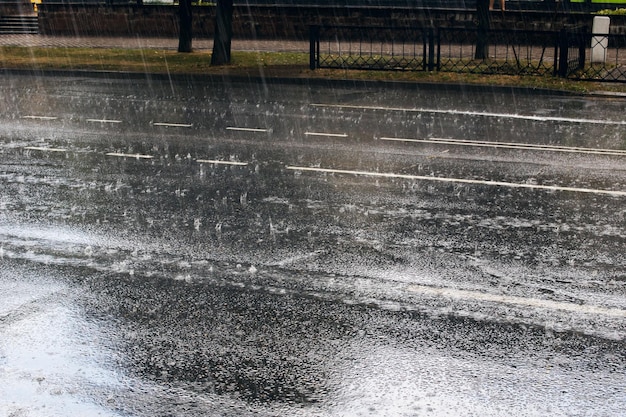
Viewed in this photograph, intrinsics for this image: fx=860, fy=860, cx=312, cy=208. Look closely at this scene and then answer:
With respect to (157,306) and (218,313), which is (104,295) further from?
(218,313)

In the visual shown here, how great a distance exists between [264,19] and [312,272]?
2592cm

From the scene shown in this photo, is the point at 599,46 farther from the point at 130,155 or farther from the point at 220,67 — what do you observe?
the point at 130,155

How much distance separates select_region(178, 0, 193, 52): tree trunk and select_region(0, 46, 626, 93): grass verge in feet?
1.23

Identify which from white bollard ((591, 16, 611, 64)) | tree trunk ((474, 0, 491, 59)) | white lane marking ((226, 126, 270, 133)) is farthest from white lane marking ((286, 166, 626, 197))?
tree trunk ((474, 0, 491, 59))

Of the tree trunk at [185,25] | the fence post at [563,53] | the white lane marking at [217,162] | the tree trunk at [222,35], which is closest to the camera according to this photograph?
the white lane marking at [217,162]

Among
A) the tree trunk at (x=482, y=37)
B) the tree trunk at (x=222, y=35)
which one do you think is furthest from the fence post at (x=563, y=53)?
the tree trunk at (x=222, y=35)

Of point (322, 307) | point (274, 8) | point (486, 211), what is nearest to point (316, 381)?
point (322, 307)

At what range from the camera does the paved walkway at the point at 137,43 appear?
1150 inches

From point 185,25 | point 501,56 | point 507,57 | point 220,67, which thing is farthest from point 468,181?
point 185,25

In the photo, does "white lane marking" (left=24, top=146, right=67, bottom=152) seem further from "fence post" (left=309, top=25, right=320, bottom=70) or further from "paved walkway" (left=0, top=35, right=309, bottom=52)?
"paved walkway" (left=0, top=35, right=309, bottom=52)

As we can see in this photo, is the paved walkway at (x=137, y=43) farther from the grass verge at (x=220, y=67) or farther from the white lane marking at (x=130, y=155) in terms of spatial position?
the white lane marking at (x=130, y=155)

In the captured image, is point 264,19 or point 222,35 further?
point 264,19

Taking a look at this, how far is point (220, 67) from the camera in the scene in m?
23.0

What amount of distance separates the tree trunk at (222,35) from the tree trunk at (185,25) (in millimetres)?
3508
